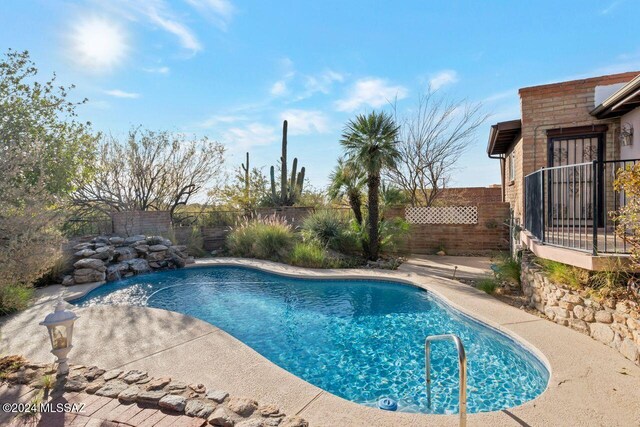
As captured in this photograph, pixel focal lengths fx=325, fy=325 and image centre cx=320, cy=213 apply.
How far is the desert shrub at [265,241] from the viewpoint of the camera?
36.2ft

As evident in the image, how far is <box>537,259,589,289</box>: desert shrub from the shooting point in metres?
4.50

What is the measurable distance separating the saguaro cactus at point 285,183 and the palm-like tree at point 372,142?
596 centimetres

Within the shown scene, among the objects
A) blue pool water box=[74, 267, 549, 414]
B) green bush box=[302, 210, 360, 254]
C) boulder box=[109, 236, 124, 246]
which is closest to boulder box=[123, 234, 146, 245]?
boulder box=[109, 236, 124, 246]

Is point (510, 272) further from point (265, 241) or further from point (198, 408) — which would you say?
point (265, 241)

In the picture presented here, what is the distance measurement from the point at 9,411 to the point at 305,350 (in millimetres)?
3151

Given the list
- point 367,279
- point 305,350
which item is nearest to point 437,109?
point 367,279

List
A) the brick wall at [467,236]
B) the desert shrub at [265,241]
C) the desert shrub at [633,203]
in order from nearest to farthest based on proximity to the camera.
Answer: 1. the desert shrub at [633,203]
2. the desert shrub at [265,241]
3. the brick wall at [467,236]

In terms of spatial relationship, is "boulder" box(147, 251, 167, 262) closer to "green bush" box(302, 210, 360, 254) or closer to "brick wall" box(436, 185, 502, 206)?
"green bush" box(302, 210, 360, 254)

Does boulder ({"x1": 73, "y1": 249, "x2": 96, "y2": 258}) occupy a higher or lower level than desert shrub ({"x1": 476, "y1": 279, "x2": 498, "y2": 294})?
higher

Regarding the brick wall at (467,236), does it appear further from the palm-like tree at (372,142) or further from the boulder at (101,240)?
the boulder at (101,240)

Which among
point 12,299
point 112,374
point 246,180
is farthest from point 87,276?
point 246,180

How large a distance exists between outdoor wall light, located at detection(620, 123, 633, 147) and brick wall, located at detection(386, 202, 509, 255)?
435cm

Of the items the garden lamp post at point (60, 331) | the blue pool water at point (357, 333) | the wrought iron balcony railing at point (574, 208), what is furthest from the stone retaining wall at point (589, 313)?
the garden lamp post at point (60, 331)

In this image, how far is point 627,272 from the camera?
4.08 meters
